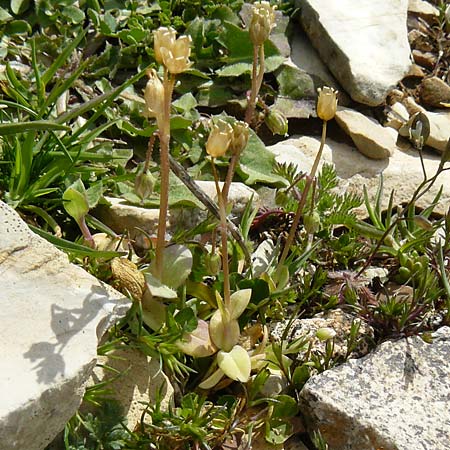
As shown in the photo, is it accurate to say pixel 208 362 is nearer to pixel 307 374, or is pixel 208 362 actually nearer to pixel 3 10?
pixel 307 374

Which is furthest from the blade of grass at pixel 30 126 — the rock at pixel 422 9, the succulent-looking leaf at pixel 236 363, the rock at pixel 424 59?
the rock at pixel 422 9

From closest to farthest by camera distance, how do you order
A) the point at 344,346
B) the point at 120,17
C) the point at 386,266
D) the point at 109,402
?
the point at 109,402 → the point at 344,346 → the point at 386,266 → the point at 120,17

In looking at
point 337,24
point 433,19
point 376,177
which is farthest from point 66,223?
point 433,19

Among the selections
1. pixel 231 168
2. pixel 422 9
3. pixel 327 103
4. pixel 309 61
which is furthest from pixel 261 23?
pixel 422 9

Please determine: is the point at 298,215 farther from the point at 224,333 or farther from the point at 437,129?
the point at 437,129

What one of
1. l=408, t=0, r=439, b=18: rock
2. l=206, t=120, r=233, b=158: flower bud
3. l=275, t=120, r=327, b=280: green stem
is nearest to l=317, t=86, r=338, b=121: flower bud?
l=275, t=120, r=327, b=280: green stem
